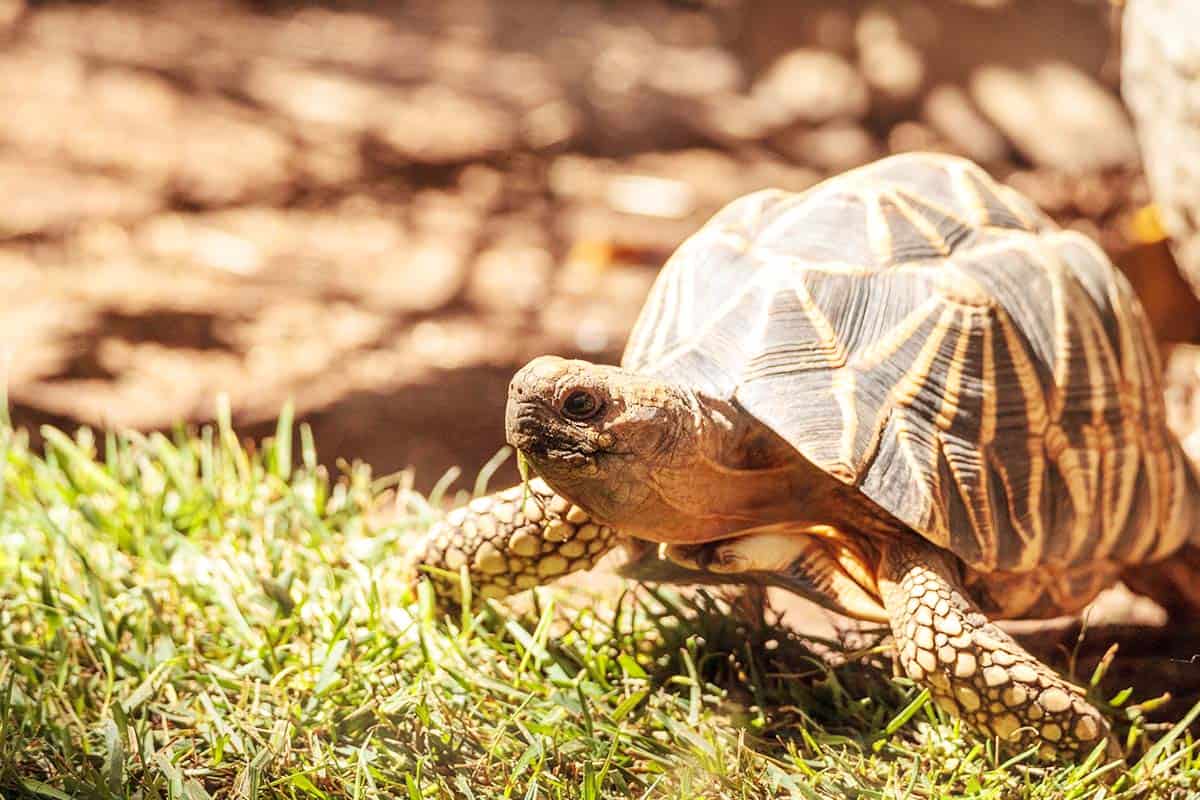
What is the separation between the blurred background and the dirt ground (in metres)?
0.02

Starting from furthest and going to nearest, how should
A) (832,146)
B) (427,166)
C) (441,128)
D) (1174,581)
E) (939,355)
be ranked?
1. (441,128)
2. (832,146)
3. (427,166)
4. (1174,581)
5. (939,355)

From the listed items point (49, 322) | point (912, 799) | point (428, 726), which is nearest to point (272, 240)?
point (49, 322)

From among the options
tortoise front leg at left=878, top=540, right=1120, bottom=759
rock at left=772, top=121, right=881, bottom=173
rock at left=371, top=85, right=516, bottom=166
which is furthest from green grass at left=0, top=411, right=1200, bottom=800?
rock at left=772, top=121, right=881, bottom=173

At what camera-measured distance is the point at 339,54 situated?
7.02 meters

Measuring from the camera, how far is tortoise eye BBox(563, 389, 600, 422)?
6.39ft

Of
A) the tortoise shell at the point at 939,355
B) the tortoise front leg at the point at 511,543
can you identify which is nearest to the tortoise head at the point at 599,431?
the tortoise shell at the point at 939,355

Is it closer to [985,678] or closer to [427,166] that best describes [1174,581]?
[985,678]

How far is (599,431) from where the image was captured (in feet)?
6.46

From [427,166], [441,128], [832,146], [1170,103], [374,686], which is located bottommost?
[374,686]

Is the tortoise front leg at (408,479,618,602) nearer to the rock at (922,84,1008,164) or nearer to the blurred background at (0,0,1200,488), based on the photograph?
the blurred background at (0,0,1200,488)

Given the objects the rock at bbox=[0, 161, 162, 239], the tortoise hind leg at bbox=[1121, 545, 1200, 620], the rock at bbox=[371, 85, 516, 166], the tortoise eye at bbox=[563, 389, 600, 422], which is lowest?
the tortoise hind leg at bbox=[1121, 545, 1200, 620]

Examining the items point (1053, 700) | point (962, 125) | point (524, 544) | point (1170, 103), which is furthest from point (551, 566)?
point (962, 125)

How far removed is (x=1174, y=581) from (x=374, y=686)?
1853mm

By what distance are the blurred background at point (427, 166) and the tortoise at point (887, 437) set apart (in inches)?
51.0
